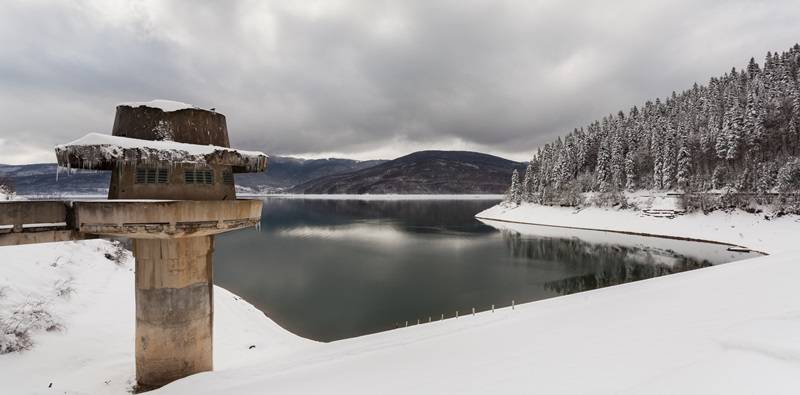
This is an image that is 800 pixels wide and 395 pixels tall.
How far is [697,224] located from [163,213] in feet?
263

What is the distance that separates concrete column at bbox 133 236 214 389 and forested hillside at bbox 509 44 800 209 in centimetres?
8363

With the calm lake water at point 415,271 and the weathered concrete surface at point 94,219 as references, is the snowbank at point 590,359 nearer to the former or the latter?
the weathered concrete surface at point 94,219

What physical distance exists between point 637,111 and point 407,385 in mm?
137974

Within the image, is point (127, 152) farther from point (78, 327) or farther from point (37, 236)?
point (78, 327)

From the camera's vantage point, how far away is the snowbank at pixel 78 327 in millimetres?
11594

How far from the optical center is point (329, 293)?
103ft

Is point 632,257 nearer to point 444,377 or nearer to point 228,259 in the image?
point 444,377

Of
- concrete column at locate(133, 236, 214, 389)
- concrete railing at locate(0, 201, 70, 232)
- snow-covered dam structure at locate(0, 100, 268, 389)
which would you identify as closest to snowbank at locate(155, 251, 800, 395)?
concrete column at locate(133, 236, 214, 389)

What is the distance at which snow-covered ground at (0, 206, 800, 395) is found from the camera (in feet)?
25.0

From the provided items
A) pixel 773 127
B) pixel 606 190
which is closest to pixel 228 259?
pixel 606 190

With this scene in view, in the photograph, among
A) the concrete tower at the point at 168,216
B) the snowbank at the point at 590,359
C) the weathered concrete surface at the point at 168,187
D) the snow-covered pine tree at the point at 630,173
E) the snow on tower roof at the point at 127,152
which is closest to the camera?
the snowbank at the point at 590,359

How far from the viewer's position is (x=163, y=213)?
10383mm

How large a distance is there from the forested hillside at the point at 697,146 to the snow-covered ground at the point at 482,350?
68.4 meters

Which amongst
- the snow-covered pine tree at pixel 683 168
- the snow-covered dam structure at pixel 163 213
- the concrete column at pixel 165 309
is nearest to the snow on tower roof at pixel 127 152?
the snow-covered dam structure at pixel 163 213
